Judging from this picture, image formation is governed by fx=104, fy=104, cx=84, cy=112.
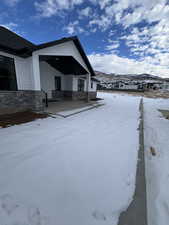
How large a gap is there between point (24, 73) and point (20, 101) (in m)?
1.68

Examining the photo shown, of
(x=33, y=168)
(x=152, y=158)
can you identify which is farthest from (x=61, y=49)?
(x=152, y=158)

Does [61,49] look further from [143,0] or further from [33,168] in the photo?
[33,168]

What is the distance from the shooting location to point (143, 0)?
649 cm

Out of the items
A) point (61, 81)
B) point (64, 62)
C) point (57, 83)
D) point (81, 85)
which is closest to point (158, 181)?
point (64, 62)

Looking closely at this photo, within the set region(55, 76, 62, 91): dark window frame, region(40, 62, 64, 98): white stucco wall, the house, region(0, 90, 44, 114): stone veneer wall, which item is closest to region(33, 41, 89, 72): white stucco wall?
the house

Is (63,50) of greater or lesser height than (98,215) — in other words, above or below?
above

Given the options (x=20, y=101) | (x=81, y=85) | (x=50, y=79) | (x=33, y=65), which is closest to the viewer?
(x=33, y=65)

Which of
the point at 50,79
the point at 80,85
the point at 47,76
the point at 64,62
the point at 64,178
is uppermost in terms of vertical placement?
the point at 64,62

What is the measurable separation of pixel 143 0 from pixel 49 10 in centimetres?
652

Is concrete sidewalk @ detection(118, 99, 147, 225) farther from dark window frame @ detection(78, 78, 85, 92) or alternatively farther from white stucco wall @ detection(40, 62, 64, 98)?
dark window frame @ detection(78, 78, 85, 92)

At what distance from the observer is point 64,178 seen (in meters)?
1.91

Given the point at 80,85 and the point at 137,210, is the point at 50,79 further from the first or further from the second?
the point at 137,210

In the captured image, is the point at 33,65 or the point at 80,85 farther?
the point at 80,85

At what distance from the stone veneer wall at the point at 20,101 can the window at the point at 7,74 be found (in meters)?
0.42
